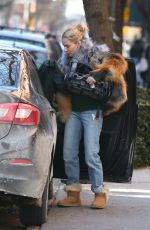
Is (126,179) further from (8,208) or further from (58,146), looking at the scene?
(8,208)

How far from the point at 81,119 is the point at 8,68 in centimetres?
109

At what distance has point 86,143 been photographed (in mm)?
7484

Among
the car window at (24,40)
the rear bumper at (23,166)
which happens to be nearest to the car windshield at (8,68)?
the rear bumper at (23,166)

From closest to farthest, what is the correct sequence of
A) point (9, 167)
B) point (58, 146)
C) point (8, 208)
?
point (9, 167)
point (8, 208)
point (58, 146)

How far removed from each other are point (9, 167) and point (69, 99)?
5.02 feet

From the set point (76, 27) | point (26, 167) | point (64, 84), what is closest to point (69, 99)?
point (64, 84)

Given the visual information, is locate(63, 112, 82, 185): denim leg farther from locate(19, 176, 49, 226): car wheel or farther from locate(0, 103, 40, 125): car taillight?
locate(0, 103, 40, 125): car taillight

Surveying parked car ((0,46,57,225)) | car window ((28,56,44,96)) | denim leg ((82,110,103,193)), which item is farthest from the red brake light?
denim leg ((82,110,103,193))

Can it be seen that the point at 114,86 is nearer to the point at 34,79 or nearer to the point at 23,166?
the point at 34,79

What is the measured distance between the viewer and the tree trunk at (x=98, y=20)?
1073 centimetres

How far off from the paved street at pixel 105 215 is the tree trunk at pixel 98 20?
2749 millimetres

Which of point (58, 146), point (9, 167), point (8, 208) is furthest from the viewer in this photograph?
point (58, 146)

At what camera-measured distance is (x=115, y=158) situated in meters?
7.84

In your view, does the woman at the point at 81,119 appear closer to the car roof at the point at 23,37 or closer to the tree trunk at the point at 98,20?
the tree trunk at the point at 98,20
